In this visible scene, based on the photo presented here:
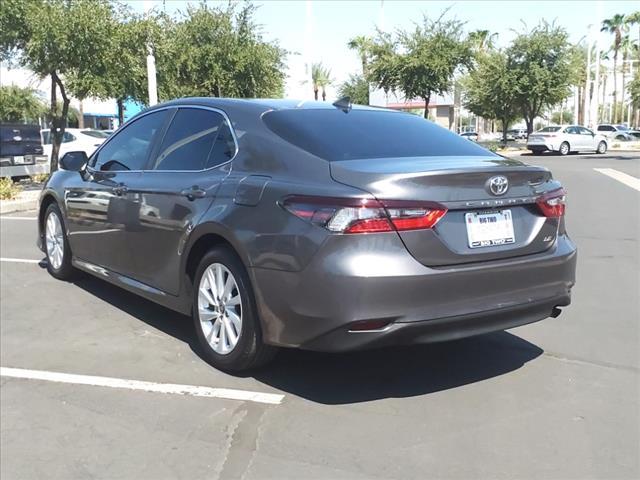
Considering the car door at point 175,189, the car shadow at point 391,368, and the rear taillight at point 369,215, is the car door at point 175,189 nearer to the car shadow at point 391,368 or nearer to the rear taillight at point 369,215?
the car shadow at point 391,368

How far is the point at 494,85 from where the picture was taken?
36688 mm

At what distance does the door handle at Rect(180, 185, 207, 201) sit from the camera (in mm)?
4264

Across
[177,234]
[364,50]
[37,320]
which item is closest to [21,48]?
[37,320]

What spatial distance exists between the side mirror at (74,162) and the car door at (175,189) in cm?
135

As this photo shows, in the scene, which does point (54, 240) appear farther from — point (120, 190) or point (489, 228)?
point (489, 228)

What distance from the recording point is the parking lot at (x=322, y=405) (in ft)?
10.3

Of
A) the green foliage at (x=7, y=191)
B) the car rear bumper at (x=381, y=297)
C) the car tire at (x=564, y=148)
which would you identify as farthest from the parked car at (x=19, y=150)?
the car tire at (x=564, y=148)

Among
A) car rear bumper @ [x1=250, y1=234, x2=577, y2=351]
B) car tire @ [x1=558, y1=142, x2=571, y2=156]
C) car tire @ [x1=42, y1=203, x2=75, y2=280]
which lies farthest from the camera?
car tire @ [x1=558, y1=142, x2=571, y2=156]

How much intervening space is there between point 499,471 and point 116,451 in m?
1.84

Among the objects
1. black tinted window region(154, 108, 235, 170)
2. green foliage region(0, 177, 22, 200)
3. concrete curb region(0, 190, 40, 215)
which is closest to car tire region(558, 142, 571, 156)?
concrete curb region(0, 190, 40, 215)

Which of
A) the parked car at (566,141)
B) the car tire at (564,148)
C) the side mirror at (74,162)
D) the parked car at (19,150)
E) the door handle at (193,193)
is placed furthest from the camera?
the car tire at (564,148)

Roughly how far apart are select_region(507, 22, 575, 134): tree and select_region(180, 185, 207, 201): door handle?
33826mm

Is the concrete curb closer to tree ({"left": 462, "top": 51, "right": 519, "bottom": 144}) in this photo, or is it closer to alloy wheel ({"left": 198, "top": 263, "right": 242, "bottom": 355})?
alloy wheel ({"left": 198, "top": 263, "right": 242, "bottom": 355})

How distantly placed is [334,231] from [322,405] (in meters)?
1.03
